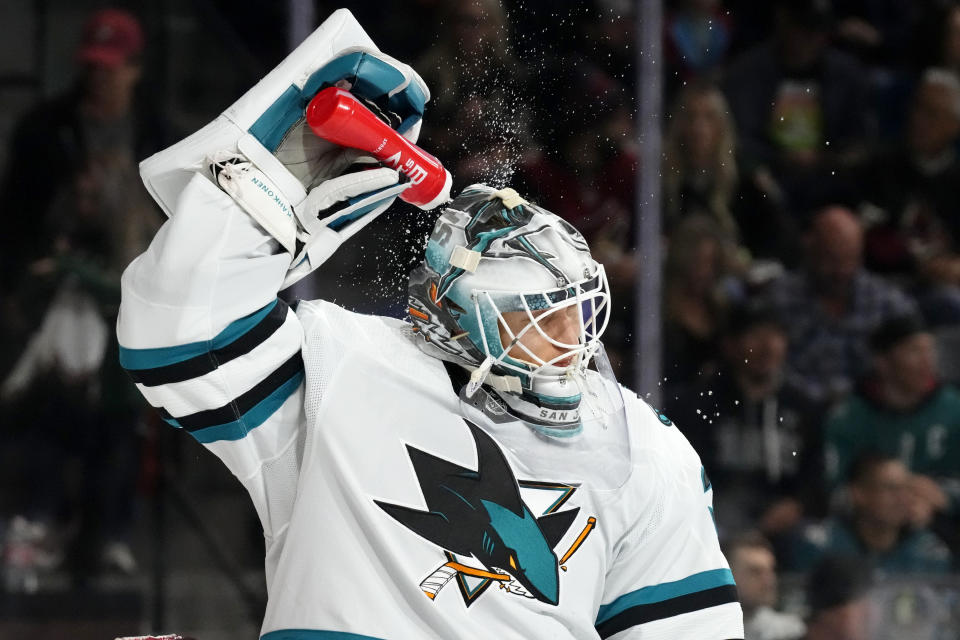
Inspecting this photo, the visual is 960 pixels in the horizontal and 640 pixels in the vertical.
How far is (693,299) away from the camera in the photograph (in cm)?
316

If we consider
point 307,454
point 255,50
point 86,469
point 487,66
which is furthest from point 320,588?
point 255,50

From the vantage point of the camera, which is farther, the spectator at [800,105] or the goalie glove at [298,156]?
the spectator at [800,105]

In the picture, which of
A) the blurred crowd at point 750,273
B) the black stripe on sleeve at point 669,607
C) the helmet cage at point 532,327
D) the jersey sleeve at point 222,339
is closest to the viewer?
the jersey sleeve at point 222,339

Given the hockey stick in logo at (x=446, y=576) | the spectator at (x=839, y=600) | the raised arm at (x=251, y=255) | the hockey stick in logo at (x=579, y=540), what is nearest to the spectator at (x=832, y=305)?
the spectator at (x=839, y=600)

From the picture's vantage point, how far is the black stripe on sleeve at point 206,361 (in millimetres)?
1396

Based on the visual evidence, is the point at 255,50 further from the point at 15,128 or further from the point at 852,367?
the point at 852,367

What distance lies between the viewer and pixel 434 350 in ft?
5.38

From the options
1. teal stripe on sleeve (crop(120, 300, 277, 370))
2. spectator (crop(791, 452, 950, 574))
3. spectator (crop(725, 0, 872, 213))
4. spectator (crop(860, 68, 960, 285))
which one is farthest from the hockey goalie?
spectator (crop(860, 68, 960, 285))

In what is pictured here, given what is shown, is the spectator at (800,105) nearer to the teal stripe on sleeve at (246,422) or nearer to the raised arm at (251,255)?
the raised arm at (251,255)

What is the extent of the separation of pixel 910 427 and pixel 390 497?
2204mm

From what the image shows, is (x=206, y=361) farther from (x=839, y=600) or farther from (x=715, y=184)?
(x=839, y=600)

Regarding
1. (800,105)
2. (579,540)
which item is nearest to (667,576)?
(579,540)

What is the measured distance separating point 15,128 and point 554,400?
202 cm

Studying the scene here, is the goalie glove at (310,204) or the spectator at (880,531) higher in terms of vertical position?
the goalie glove at (310,204)
